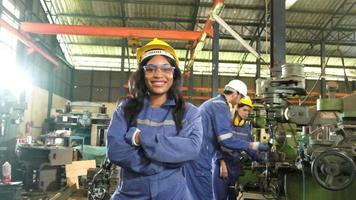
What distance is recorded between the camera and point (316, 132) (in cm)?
346

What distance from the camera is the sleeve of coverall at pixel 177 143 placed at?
58.9 inches

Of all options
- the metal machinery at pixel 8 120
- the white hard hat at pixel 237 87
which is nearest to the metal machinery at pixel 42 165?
the metal machinery at pixel 8 120

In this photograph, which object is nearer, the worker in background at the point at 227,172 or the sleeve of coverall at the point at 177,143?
the sleeve of coverall at the point at 177,143

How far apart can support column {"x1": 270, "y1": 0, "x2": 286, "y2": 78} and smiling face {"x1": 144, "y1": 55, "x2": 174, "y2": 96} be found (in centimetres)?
257

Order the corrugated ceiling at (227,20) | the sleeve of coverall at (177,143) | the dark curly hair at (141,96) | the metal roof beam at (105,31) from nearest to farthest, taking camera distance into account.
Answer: the sleeve of coverall at (177,143) < the dark curly hair at (141,96) < the metal roof beam at (105,31) < the corrugated ceiling at (227,20)

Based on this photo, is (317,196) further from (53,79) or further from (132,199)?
(53,79)

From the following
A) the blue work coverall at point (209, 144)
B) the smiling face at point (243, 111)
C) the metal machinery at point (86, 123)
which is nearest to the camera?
the blue work coverall at point (209, 144)

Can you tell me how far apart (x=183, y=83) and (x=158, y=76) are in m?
2.26

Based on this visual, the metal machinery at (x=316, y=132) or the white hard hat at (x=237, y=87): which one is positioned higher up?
the white hard hat at (x=237, y=87)

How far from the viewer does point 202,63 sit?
14.5m

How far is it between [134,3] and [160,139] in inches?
396

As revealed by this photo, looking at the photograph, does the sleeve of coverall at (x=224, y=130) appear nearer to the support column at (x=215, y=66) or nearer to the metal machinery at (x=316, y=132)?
the metal machinery at (x=316, y=132)

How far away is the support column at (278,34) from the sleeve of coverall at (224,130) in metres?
1.11

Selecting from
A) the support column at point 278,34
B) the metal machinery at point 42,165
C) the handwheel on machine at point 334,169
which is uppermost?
the support column at point 278,34
